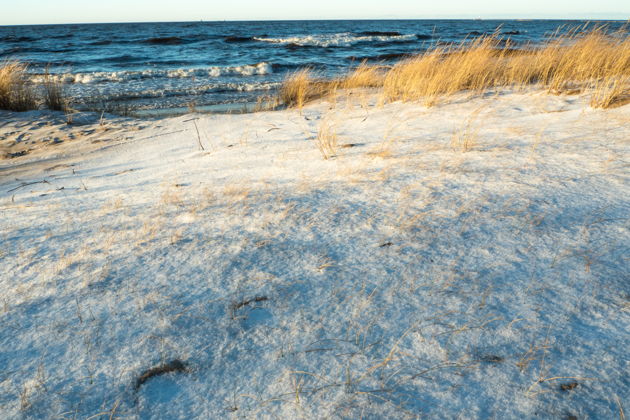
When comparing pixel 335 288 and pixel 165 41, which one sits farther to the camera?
pixel 165 41

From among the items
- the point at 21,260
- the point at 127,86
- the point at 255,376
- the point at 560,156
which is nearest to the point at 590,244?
the point at 560,156

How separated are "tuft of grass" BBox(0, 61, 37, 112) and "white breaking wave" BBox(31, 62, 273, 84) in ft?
14.2

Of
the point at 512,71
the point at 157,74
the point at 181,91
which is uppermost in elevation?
the point at 512,71

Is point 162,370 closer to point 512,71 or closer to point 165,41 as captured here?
point 512,71


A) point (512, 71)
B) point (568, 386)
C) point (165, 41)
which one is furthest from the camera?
point (165, 41)

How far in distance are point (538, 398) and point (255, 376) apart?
81 cm

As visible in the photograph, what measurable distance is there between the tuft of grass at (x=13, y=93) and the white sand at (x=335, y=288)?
431 centimetres

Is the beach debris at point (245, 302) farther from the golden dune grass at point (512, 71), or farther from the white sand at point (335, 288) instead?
the golden dune grass at point (512, 71)

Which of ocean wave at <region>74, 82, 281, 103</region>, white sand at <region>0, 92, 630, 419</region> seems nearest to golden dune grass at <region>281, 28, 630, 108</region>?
white sand at <region>0, 92, 630, 419</region>

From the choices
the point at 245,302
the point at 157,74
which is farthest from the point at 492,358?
the point at 157,74

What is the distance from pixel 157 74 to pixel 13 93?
5.64 metres

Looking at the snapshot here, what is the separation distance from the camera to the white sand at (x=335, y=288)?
3.68 ft

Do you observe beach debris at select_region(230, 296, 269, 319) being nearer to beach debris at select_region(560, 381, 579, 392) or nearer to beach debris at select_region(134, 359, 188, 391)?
beach debris at select_region(134, 359, 188, 391)

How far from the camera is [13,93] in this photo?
6.27m
